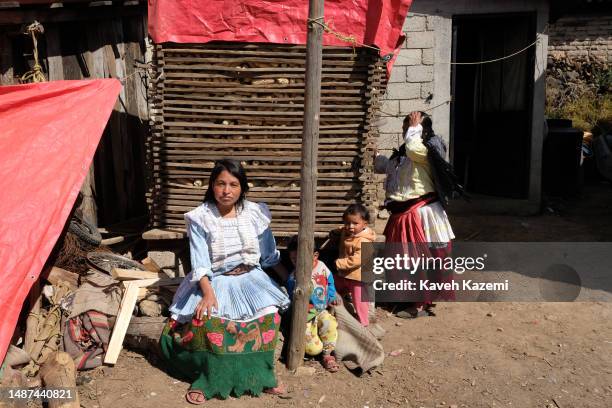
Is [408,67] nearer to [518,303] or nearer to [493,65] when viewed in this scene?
[493,65]

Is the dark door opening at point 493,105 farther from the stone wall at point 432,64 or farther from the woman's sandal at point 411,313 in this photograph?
the woman's sandal at point 411,313

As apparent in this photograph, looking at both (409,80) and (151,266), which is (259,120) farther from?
(409,80)

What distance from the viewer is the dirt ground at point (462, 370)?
11.9ft

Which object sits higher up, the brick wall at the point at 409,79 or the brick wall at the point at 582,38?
the brick wall at the point at 582,38

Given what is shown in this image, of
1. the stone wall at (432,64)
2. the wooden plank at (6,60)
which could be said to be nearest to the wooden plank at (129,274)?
the wooden plank at (6,60)

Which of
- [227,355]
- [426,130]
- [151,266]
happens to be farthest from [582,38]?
[227,355]

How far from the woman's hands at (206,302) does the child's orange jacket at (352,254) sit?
1163 mm

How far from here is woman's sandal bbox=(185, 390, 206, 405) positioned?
3521mm

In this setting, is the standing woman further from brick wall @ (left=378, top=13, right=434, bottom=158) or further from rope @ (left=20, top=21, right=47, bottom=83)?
brick wall @ (left=378, top=13, right=434, bottom=158)

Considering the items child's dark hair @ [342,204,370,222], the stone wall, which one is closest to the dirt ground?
child's dark hair @ [342,204,370,222]

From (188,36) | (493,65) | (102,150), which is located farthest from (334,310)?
(493,65)

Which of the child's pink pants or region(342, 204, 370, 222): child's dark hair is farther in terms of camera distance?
the child's pink pants

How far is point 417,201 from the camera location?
503cm

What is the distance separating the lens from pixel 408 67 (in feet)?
28.1
